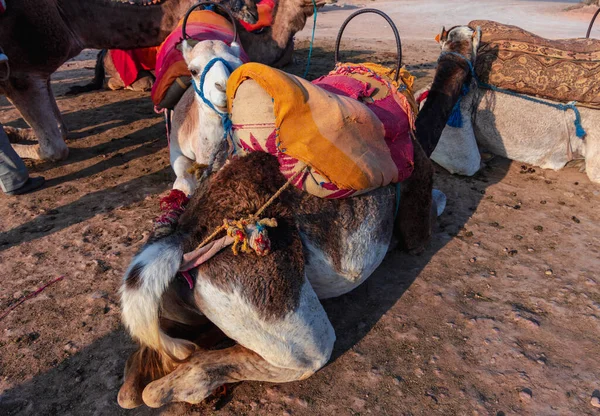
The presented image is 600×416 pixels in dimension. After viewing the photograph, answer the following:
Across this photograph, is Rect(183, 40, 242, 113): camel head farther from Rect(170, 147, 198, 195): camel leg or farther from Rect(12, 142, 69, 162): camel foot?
Rect(12, 142, 69, 162): camel foot

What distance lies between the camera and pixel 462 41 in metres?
4.41

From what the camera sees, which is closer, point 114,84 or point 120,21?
point 120,21

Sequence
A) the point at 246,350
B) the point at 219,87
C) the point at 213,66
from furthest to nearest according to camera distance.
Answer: the point at 213,66 → the point at 219,87 → the point at 246,350

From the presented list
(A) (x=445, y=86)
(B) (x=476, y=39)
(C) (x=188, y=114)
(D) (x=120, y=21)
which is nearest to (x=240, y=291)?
(C) (x=188, y=114)

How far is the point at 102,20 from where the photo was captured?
5.22 m

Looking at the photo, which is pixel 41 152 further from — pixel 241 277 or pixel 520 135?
pixel 520 135

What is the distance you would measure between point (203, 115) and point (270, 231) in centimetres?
148

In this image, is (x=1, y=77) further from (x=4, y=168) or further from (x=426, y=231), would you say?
(x=426, y=231)

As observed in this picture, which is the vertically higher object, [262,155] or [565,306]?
[262,155]

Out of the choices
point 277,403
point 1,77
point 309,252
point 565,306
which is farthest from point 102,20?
point 565,306

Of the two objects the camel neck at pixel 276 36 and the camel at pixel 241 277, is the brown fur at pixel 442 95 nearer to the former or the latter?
the camel at pixel 241 277

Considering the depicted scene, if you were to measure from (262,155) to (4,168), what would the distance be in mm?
3264

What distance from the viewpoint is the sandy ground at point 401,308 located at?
2.30m

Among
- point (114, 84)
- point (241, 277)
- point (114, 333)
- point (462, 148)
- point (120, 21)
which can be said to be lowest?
point (114, 333)
